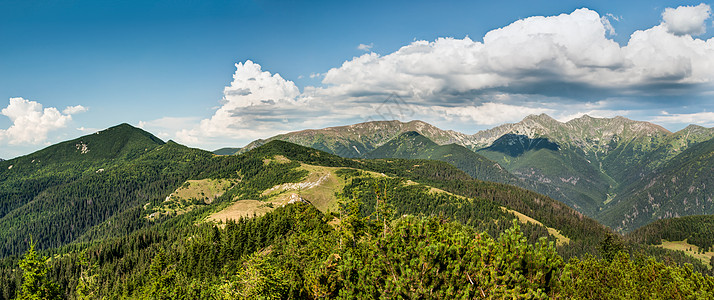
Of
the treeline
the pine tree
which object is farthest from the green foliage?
the pine tree

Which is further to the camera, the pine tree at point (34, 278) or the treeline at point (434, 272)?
the pine tree at point (34, 278)

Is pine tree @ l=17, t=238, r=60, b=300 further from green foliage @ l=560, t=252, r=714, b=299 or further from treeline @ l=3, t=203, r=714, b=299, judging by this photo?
green foliage @ l=560, t=252, r=714, b=299

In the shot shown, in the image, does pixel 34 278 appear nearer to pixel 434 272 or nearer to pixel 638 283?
pixel 434 272

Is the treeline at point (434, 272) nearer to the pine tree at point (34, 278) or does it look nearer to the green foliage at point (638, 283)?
the green foliage at point (638, 283)

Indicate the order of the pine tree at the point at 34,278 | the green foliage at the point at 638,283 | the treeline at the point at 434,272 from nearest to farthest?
the treeline at the point at 434,272, the green foliage at the point at 638,283, the pine tree at the point at 34,278

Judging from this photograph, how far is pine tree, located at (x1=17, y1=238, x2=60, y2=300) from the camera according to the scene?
121 ft

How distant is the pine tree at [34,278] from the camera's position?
37.0 m

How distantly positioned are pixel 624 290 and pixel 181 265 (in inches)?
5252

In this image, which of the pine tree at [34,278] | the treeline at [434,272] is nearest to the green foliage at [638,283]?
the treeline at [434,272]

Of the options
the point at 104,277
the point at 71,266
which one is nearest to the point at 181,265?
the point at 104,277

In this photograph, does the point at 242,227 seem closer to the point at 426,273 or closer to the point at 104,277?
the point at 104,277

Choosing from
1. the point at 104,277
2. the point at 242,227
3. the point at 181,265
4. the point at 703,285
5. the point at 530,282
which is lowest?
the point at 104,277

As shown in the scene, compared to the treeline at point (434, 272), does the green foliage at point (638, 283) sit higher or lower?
lower

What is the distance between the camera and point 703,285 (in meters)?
32.8
